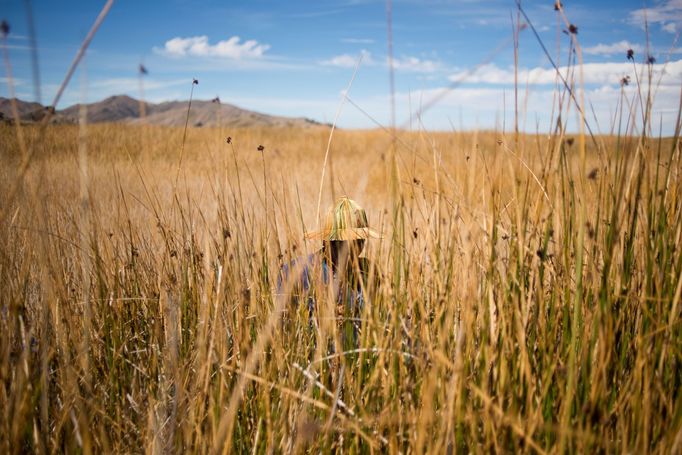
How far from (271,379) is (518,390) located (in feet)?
2.52

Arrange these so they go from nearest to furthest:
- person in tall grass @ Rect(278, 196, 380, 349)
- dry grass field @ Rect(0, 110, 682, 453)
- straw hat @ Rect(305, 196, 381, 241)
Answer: dry grass field @ Rect(0, 110, 682, 453) → person in tall grass @ Rect(278, 196, 380, 349) → straw hat @ Rect(305, 196, 381, 241)

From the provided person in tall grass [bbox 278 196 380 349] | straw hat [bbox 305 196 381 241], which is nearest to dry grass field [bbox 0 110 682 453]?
person in tall grass [bbox 278 196 380 349]

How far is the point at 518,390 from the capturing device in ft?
3.65

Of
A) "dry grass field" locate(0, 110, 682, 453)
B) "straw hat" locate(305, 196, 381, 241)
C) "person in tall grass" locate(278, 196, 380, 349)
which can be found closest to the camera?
"dry grass field" locate(0, 110, 682, 453)

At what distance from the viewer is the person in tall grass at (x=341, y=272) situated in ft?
4.15

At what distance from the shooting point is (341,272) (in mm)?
1388

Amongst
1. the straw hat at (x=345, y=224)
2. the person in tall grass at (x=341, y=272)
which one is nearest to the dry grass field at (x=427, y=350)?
the person in tall grass at (x=341, y=272)

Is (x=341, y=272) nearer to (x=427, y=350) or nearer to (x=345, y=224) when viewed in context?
(x=427, y=350)

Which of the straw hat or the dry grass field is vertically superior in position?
the straw hat

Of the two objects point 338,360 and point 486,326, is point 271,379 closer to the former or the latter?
point 338,360

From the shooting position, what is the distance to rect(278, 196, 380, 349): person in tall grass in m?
1.26

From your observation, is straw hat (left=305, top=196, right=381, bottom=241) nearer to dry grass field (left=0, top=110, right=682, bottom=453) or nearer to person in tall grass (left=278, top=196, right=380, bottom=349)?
→ person in tall grass (left=278, top=196, right=380, bottom=349)

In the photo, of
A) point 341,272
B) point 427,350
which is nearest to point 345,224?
point 341,272

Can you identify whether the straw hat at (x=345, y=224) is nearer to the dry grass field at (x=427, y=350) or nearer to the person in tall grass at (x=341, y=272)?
the person in tall grass at (x=341, y=272)
